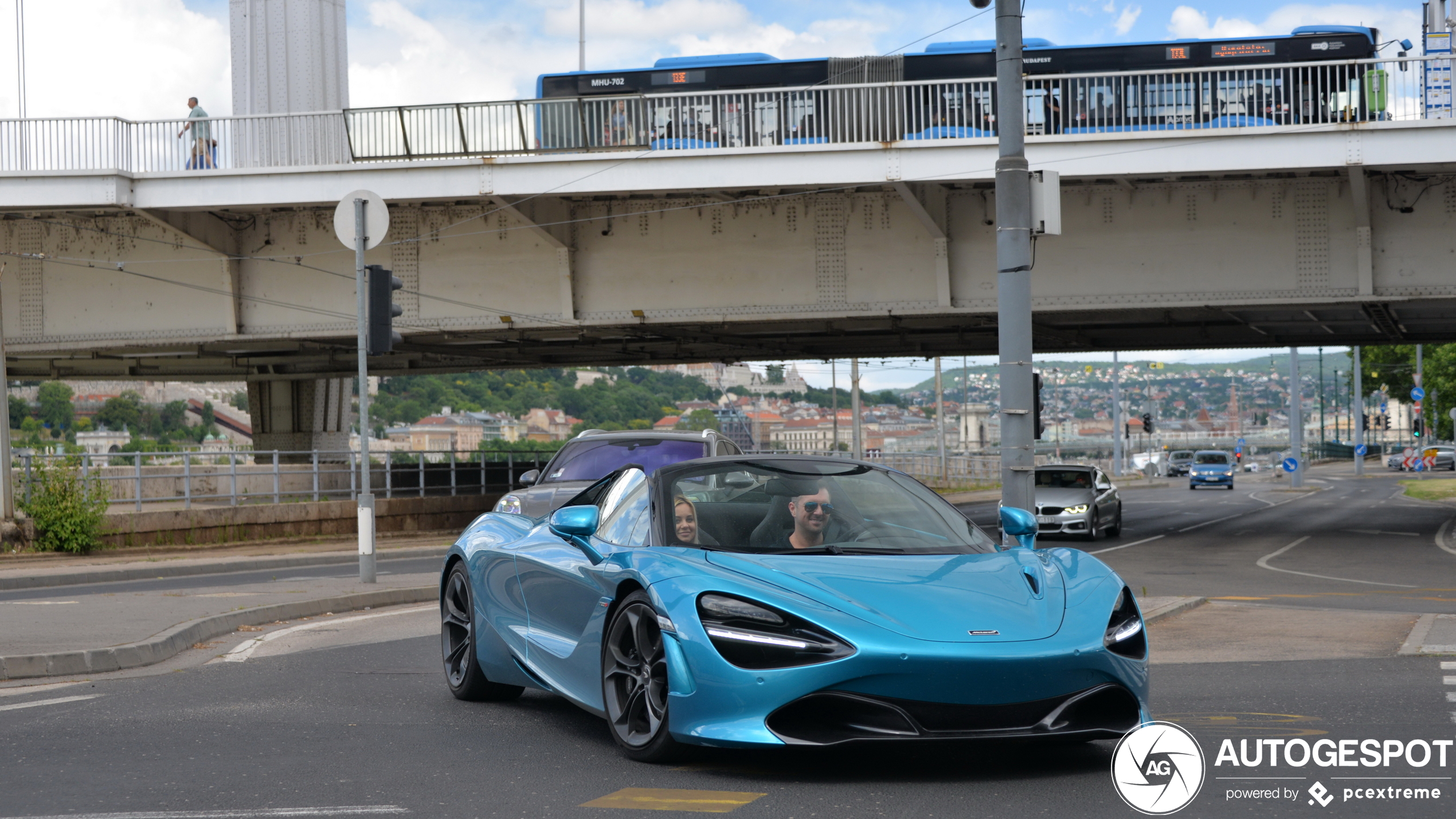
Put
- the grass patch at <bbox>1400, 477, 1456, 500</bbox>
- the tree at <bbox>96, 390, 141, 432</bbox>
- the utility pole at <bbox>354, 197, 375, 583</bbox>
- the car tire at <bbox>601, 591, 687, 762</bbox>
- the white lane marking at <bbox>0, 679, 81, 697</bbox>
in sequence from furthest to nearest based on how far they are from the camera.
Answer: the tree at <bbox>96, 390, 141, 432</bbox> < the grass patch at <bbox>1400, 477, 1456, 500</bbox> < the utility pole at <bbox>354, 197, 375, 583</bbox> < the white lane marking at <bbox>0, 679, 81, 697</bbox> < the car tire at <bbox>601, 591, 687, 762</bbox>

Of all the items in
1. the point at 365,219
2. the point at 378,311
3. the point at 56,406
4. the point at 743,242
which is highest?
the point at 743,242

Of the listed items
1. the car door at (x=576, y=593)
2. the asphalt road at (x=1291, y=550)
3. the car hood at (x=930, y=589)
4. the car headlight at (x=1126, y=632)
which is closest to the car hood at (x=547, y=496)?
the asphalt road at (x=1291, y=550)

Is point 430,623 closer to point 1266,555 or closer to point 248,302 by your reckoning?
point 1266,555

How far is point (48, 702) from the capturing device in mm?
7359

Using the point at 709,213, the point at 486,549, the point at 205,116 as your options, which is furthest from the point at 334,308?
the point at 486,549

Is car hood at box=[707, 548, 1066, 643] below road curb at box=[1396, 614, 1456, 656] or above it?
above

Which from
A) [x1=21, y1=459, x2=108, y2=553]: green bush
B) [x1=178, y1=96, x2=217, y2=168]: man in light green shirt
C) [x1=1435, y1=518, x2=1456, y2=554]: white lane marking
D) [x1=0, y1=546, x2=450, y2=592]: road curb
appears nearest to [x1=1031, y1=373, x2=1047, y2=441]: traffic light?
[x1=0, y1=546, x2=450, y2=592]: road curb

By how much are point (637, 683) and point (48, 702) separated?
374 cm

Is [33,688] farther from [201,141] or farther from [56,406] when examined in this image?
[56,406]

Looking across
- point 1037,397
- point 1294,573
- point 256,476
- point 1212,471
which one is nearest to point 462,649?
point 1037,397

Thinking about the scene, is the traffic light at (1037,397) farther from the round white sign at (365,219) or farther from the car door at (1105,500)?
the car door at (1105,500)

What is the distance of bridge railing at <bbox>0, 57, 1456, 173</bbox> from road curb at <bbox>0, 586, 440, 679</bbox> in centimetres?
1211

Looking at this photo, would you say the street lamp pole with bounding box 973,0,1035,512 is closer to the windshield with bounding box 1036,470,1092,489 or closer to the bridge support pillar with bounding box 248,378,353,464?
the windshield with bounding box 1036,470,1092,489

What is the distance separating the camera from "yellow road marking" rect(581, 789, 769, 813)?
4695 mm
